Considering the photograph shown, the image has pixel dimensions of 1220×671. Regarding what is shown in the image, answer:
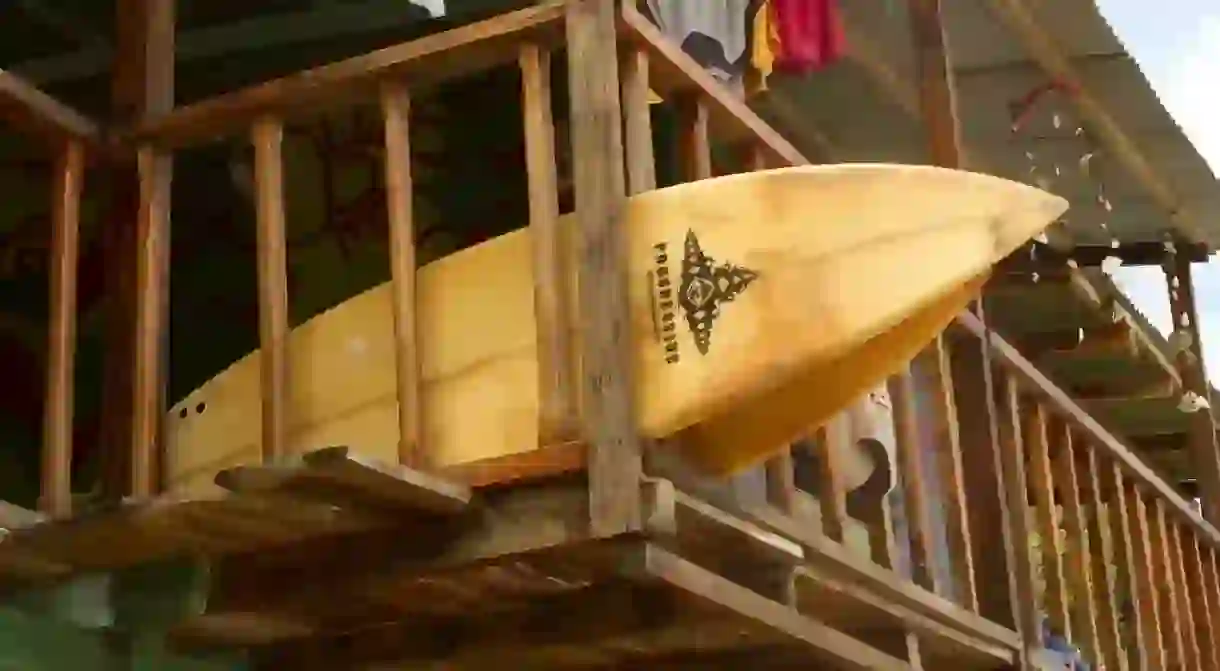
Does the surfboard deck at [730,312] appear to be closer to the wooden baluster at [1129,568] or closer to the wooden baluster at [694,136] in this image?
the wooden baluster at [694,136]

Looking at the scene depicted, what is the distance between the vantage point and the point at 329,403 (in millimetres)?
3039

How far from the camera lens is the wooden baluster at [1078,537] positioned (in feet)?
16.9

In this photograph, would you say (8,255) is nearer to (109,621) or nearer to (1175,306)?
(109,621)

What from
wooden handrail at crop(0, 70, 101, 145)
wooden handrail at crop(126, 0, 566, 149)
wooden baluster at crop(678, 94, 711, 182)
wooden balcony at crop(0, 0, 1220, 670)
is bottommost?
wooden balcony at crop(0, 0, 1220, 670)

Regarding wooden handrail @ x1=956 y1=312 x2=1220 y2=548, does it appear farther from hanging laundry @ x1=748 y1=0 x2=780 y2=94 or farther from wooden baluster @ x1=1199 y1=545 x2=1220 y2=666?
hanging laundry @ x1=748 y1=0 x2=780 y2=94

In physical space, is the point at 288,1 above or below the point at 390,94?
above

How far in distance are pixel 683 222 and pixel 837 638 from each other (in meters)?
0.93

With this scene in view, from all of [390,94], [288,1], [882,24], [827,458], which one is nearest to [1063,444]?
[882,24]

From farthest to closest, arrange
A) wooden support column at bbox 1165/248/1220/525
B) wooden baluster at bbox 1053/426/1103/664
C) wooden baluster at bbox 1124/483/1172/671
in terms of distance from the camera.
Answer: wooden support column at bbox 1165/248/1220/525
wooden baluster at bbox 1124/483/1172/671
wooden baluster at bbox 1053/426/1103/664

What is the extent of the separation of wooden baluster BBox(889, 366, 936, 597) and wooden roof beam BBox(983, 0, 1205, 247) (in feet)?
8.46

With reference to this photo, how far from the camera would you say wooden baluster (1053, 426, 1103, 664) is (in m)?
5.14

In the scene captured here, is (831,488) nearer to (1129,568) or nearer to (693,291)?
(693,291)

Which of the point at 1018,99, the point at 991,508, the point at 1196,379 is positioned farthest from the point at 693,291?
the point at 1196,379

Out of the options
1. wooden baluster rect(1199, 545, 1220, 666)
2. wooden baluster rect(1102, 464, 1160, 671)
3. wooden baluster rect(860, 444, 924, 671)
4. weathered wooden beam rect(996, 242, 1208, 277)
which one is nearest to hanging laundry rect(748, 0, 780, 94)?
wooden baluster rect(860, 444, 924, 671)
